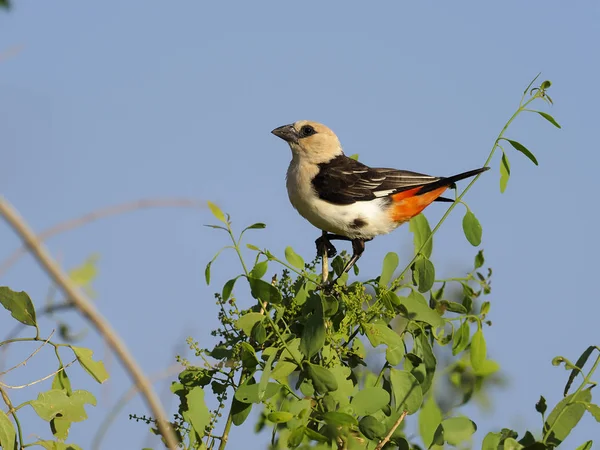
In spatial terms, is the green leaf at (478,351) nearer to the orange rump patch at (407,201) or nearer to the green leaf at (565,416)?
the green leaf at (565,416)

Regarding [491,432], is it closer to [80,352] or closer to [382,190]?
[80,352]

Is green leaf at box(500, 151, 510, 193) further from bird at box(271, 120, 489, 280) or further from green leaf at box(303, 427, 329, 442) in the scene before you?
bird at box(271, 120, 489, 280)

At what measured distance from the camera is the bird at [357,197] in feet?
19.4

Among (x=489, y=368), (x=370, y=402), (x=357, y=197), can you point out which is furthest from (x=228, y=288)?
(x=357, y=197)

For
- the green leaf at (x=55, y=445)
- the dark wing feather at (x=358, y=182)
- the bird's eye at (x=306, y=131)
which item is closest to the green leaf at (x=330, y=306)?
the green leaf at (x=55, y=445)

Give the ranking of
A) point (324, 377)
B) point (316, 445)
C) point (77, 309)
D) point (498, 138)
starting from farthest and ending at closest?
point (498, 138), point (316, 445), point (324, 377), point (77, 309)

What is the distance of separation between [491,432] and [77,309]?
261 centimetres

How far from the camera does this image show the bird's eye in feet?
21.9

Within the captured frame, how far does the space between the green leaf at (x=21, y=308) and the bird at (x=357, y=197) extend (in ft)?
8.86

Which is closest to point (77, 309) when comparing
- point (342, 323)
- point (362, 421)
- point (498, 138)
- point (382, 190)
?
point (362, 421)

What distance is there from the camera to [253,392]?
322cm

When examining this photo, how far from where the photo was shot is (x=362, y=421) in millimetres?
3205

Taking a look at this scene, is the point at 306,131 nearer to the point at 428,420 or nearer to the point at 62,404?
the point at 428,420

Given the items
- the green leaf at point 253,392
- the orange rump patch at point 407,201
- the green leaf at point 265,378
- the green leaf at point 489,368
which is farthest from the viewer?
the orange rump patch at point 407,201
